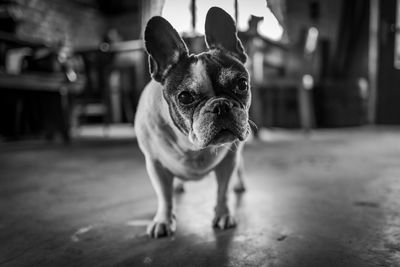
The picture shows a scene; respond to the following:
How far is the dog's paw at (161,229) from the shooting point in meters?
0.95

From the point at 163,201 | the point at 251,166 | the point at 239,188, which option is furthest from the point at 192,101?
the point at 251,166

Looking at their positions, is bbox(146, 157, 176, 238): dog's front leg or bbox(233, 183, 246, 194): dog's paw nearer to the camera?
bbox(146, 157, 176, 238): dog's front leg

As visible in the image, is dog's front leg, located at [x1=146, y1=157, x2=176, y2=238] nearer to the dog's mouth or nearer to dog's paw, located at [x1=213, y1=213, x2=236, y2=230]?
dog's paw, located at [x1=213, y1=213, x2=236, y2=230]

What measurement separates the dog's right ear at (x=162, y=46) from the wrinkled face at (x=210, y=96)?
0.09 feet

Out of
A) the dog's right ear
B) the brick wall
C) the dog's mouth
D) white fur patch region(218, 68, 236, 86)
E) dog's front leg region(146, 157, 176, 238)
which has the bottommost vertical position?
dog's front leg region(146, 157, 176, 238)

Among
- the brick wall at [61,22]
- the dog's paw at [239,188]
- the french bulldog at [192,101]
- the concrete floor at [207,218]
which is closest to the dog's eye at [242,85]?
the french bulldog at [192,101]

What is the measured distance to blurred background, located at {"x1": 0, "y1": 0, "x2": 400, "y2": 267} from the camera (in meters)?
0.82

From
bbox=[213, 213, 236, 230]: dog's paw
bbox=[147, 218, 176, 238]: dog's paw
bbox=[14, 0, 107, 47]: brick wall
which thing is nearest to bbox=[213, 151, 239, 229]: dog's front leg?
bbox=[213, 213, 236, 230]: dog's paw

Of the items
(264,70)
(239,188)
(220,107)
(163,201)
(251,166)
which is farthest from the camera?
(264,70)

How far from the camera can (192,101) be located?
792mm

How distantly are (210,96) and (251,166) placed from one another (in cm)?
142

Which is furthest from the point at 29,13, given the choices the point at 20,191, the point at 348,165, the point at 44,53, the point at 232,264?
the point at 232,264

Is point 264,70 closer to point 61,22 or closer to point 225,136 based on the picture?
point 225,136

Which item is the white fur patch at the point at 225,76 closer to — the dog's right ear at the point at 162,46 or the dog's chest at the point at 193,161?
the dog's right ear at the point at 162,46
